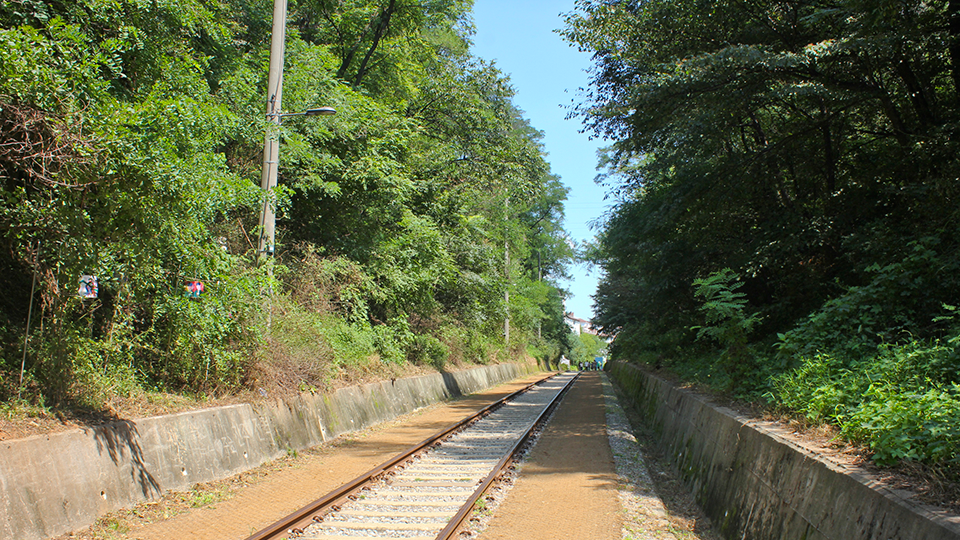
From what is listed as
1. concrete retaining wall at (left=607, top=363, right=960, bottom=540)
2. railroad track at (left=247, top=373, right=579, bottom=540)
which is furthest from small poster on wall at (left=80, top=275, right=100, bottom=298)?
concrete retaining wall at (left=607, top=363, right=960, bottom=540)

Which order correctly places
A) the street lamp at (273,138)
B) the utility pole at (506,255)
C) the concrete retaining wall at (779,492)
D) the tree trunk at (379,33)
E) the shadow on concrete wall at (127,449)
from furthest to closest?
the utility pole at (506,255)
the tree trunk at (379,33)
the street lamp at (273,138)
the shadow on concrete wall at (127,449)
the concrete retaining wall at (779,492)

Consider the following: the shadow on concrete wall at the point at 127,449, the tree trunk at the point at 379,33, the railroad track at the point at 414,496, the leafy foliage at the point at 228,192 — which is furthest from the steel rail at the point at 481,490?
the tree trunk at the point at 379,33

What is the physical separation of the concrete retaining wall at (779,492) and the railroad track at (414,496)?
2758 mm

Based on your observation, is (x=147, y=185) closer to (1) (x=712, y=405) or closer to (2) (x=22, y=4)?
(2) (x=22, y=4)

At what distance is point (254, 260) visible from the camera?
1085 centimetres

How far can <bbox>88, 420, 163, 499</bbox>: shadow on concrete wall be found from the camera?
6215 mm

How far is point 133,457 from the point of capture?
21.5ft

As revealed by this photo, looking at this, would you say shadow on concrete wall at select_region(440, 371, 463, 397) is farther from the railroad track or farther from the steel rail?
the railroad track

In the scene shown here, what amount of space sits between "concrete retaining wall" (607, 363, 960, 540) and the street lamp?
7457 millimetres

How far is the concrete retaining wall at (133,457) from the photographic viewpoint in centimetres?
522

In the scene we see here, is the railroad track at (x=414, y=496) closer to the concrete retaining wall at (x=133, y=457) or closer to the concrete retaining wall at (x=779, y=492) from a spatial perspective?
Answer: the concrete retaining wall at (x=133, y=457)

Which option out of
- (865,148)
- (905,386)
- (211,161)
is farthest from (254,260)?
(865,148)

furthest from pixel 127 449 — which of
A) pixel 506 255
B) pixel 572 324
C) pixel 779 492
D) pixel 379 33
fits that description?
pixel 572 324

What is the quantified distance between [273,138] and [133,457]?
596cm
